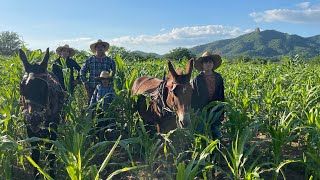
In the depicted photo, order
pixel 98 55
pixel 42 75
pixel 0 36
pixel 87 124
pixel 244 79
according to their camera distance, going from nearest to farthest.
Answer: pixel 87 124 < pixel 42 75 < pixel 98 55 < pixel 244 79 < pixel 0 36

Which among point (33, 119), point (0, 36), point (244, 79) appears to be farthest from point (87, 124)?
point (0, 36)

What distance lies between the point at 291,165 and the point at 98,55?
400cm

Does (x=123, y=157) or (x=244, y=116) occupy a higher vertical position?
(x=244, y=116)

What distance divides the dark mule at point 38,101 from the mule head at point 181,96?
1.48m

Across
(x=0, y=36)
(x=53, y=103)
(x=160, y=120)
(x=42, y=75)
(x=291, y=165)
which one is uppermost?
(x=0, y=36)

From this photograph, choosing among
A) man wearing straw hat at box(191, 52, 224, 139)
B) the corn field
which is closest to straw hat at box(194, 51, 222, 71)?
man wearing straw hat at box(191, 52, 224, 139)

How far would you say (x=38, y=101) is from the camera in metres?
3.83

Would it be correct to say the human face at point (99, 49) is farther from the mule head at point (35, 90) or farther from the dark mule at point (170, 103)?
the mule head at point (35, 90)

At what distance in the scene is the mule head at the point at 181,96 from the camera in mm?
3851

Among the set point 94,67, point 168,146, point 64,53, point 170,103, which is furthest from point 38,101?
point 64,53

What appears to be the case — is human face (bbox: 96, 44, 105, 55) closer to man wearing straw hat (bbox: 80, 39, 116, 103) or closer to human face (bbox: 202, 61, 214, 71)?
man wearing straw hat (bbox: 80, 39, 116, 103)

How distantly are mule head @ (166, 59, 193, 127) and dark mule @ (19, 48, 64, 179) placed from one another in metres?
1.48

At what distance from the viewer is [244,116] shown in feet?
13.7

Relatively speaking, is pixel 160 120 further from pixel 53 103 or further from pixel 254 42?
pixel 254 42
